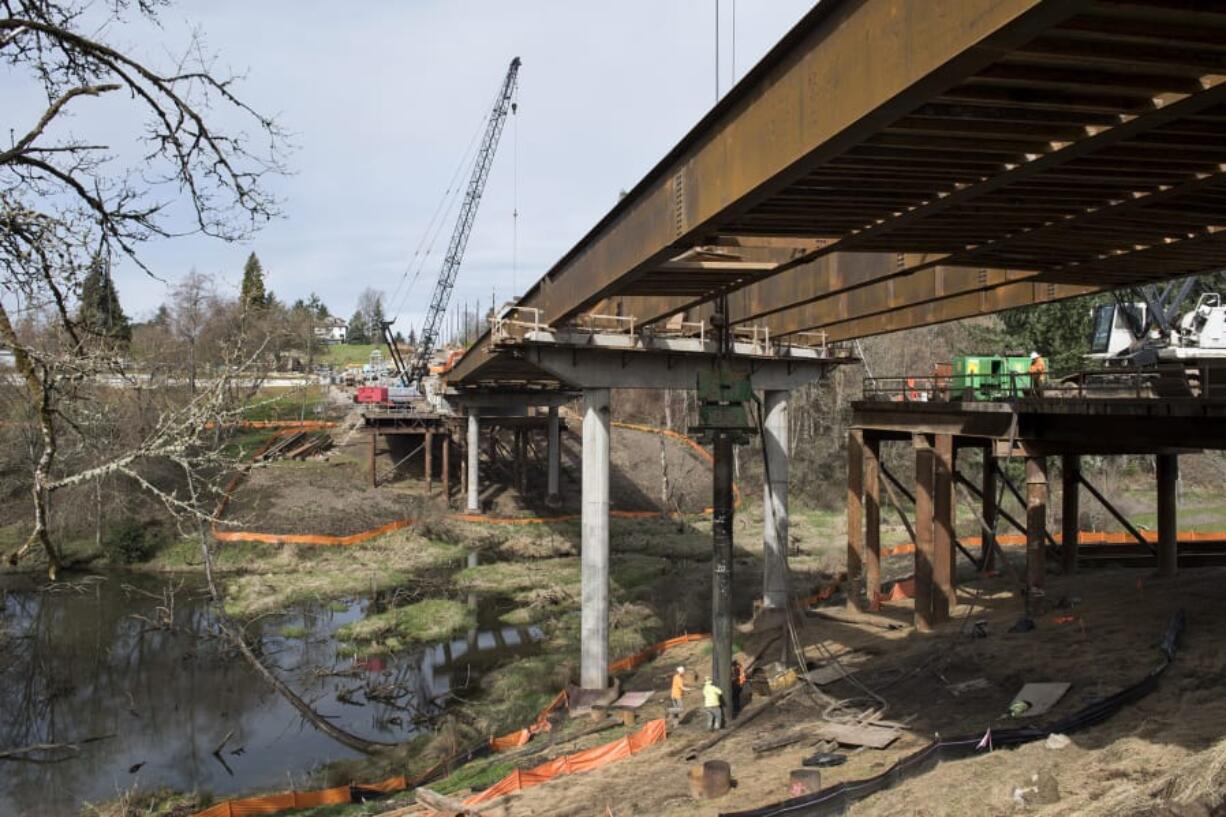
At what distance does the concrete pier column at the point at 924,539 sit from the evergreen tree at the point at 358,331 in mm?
144186

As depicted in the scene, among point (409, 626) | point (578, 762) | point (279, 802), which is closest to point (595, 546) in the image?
point (578, 762)

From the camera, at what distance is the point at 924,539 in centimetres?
2066

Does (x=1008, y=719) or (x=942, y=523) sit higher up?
(x=942, y=523)

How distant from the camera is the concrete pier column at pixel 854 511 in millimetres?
24531

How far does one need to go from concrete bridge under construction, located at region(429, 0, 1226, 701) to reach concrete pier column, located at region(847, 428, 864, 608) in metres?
4.01

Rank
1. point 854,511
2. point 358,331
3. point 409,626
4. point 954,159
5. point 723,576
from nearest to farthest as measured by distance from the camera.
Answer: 1. point 954,159
2. point 723,576
3. point 854,511
4. point 409,626
5. point 358,331

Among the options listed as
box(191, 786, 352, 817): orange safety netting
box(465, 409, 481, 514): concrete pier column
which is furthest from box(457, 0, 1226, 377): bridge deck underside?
box(465, 409, 481, 514): concrete pier column

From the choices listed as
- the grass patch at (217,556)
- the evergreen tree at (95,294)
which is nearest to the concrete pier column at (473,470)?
the grass patch at (217,556)

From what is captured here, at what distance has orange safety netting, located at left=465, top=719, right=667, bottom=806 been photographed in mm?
13305

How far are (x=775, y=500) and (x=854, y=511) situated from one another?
2356mm

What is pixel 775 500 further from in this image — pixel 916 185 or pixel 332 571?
pixel 332 571

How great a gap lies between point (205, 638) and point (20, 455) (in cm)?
1512

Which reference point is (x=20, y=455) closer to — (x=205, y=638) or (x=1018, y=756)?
(x=205, y=638)

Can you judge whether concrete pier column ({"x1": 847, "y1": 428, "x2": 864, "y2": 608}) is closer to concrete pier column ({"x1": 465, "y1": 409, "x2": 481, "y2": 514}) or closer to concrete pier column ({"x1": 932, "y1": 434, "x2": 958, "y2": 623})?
concrete pier column ({"x1": 932, "y1": 434, "x2": 958, "y2": 623})
